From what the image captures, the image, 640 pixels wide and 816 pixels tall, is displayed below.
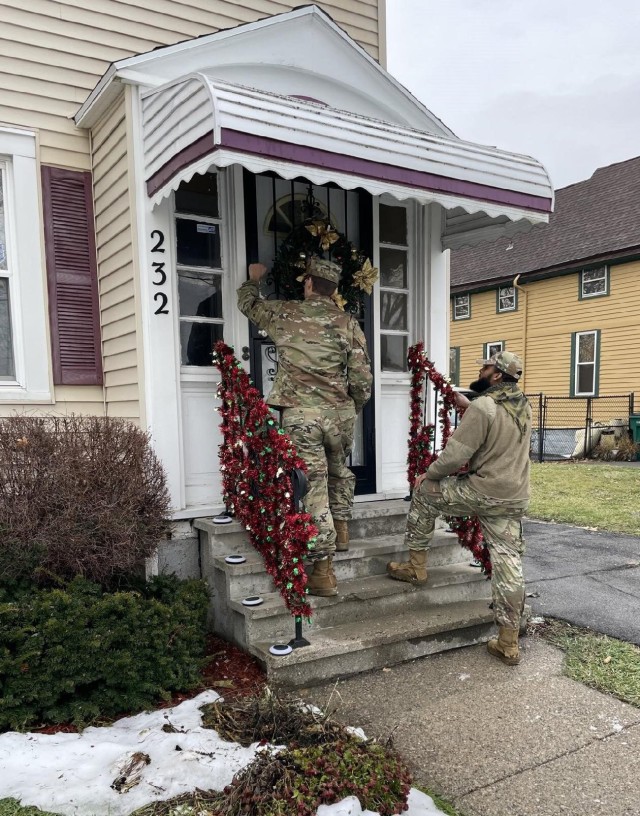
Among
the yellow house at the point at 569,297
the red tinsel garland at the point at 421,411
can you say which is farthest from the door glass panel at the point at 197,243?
the yellow house at the point at 569,297

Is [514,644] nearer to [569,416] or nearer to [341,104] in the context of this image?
[341,104]

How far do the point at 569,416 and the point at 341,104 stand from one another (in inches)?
577

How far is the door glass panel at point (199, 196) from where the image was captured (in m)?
4.15

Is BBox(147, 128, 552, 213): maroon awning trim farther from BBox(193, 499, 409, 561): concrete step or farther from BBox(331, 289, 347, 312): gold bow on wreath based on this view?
BBox(193, 499, 409, 561): concrete step

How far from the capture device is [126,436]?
355 cm

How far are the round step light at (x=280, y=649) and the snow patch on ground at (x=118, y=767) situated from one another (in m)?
0.56

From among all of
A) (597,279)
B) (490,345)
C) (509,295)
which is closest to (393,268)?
(597,279)

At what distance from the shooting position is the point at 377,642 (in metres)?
3.44

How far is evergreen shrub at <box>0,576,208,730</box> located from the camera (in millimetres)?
2732

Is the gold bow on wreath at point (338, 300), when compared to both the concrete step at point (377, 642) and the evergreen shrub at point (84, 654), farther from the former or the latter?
the evergreen shrub at point (84, 654)

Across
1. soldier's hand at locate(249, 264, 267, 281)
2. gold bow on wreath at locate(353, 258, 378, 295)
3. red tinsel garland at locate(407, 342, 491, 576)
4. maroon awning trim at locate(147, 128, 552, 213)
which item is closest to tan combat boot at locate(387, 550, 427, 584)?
red tinsel garland at locate(407, 342, 491, 576)

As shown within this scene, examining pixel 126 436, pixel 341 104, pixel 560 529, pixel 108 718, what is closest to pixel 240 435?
pixel 126 436

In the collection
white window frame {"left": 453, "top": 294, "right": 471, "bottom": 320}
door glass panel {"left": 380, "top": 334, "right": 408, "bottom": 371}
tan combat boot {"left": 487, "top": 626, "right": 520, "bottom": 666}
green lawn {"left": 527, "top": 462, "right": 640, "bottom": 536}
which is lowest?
green lawn {"left": 527, "top": 462, "right": 640, "bottom": 536}

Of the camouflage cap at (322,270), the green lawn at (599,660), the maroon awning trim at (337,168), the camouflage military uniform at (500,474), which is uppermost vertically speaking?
the maroon awning trim at (337,168)
